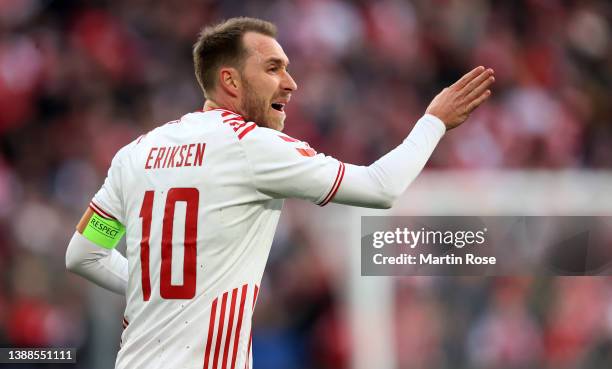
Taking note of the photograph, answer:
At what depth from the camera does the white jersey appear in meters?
3.48

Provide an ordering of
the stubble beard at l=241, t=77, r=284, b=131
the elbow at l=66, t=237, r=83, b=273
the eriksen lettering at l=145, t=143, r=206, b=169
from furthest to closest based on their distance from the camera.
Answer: the elbow at l=66, t=237, r=83, b=273, the stubble beard at l=241, t=77, r=284, b=131, the eriksen lettering at l=145, t=143, r=206, b=169

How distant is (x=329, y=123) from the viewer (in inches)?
378

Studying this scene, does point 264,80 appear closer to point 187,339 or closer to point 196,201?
point 196,201

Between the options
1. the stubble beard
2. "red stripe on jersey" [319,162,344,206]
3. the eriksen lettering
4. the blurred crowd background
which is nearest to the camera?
"red stripe on jersey" [319,162,344,206]

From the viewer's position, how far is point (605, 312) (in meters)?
6.47

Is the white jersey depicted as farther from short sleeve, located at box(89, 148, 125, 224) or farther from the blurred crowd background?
the blurred crowd background

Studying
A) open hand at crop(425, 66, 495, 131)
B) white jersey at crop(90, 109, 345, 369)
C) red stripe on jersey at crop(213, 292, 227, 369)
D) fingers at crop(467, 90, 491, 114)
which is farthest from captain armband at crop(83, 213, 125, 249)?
fingers at crop(467, 90, 491, 114)

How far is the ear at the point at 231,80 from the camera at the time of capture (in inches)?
150

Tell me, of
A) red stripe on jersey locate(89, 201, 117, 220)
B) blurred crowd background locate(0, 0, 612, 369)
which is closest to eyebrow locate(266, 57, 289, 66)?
red stripe on jersey locate(89, 201, 117, 220)

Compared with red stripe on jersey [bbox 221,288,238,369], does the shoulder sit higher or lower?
higher

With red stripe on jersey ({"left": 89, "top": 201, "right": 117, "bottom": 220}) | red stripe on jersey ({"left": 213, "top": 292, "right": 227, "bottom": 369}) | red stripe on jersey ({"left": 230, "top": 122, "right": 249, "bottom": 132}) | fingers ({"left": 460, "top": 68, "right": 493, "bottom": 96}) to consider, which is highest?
fingers ({"left": 460, "top": 68, "right": 493, "bottom": 96})

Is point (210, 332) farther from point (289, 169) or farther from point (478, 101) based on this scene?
point (478, 101)

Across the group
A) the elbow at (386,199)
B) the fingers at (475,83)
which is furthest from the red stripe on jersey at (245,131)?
the fingers at (475,83)

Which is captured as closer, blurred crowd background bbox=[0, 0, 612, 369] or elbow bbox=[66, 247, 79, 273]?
elbow bbox=[66, 247, 79, 273]
